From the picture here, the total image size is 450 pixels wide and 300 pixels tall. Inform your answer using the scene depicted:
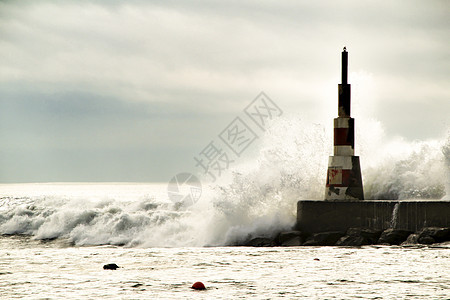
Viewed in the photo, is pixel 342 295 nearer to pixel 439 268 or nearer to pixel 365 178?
pixel 439 268

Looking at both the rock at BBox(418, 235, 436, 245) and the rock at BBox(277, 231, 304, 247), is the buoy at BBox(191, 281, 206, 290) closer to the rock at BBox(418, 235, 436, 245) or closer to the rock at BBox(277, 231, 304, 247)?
the rock at BBox(277, 231, 304, 247)

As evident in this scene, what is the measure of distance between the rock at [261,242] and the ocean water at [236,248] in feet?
1.40

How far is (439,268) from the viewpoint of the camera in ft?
31.7

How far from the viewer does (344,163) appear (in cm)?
1498

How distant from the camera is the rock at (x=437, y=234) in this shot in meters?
12.7

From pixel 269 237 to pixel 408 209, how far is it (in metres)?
2.94

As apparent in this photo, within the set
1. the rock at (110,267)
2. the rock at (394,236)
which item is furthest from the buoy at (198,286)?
the rock at (394,236)

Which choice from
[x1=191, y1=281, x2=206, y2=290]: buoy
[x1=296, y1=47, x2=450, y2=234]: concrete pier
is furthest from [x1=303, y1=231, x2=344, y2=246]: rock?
[x1=191, y1=281, x2=206, y2=290]: buoy

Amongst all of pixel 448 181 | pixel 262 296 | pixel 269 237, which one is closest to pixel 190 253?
pixel 269 237

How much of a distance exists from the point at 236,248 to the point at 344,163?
317cm

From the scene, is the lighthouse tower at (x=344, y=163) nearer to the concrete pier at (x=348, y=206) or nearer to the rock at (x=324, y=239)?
the concrete pier at (x=348, y=206)

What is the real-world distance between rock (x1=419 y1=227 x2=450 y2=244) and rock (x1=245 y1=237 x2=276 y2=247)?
2.96 metres

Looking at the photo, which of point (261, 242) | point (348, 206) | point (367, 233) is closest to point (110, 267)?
point (261, 242)

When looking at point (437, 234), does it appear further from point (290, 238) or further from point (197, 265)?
point (197, 265)
